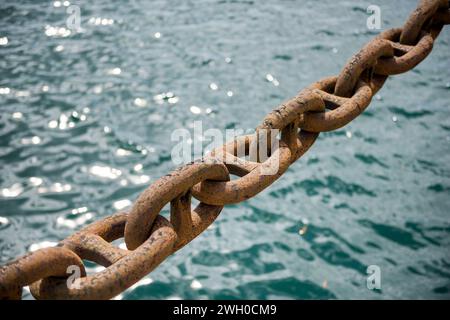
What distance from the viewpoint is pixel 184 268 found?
12.6 feet

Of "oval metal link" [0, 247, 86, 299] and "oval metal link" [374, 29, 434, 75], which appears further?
"oval metal link" [374, 29, 434, 75]

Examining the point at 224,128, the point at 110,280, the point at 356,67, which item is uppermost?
the point at 356,67

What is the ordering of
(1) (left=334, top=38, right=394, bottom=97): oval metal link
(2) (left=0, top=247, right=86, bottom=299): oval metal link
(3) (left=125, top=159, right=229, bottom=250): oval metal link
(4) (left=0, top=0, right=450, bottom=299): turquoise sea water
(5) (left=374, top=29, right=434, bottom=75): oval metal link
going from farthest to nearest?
(4) (left=0, top=0, right=450, bottom=299): turquoise sea water → (5) (left=374, top=29, right=434, bottom=75): oval metal link → (1) (left=334, top=38, right=394, bottom=97): oval metal link → (3) (left=125, top=159, right=229, bottom=250): oval metal link → (2) (left=0, top=247, right=86, bottom=299): oval metal link

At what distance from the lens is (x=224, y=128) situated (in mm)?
5250

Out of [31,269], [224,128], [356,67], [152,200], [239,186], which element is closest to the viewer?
[31,269]

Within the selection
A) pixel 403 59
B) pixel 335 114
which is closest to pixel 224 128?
pixel 403 59

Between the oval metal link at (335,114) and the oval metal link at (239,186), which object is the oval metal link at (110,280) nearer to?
the oval metal link at (239,186)

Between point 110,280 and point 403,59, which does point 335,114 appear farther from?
point 110,280

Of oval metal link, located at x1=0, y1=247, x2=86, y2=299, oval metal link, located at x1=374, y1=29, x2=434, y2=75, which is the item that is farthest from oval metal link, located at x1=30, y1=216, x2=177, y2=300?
oval metal link, located at x1=374, y1=29, x2=434, y2=75

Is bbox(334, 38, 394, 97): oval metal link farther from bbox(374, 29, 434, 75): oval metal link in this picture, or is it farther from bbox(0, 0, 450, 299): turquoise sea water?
bbox(0, 0, 450, 299): turquoise sea water

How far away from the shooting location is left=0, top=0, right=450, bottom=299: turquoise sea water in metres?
3.89
